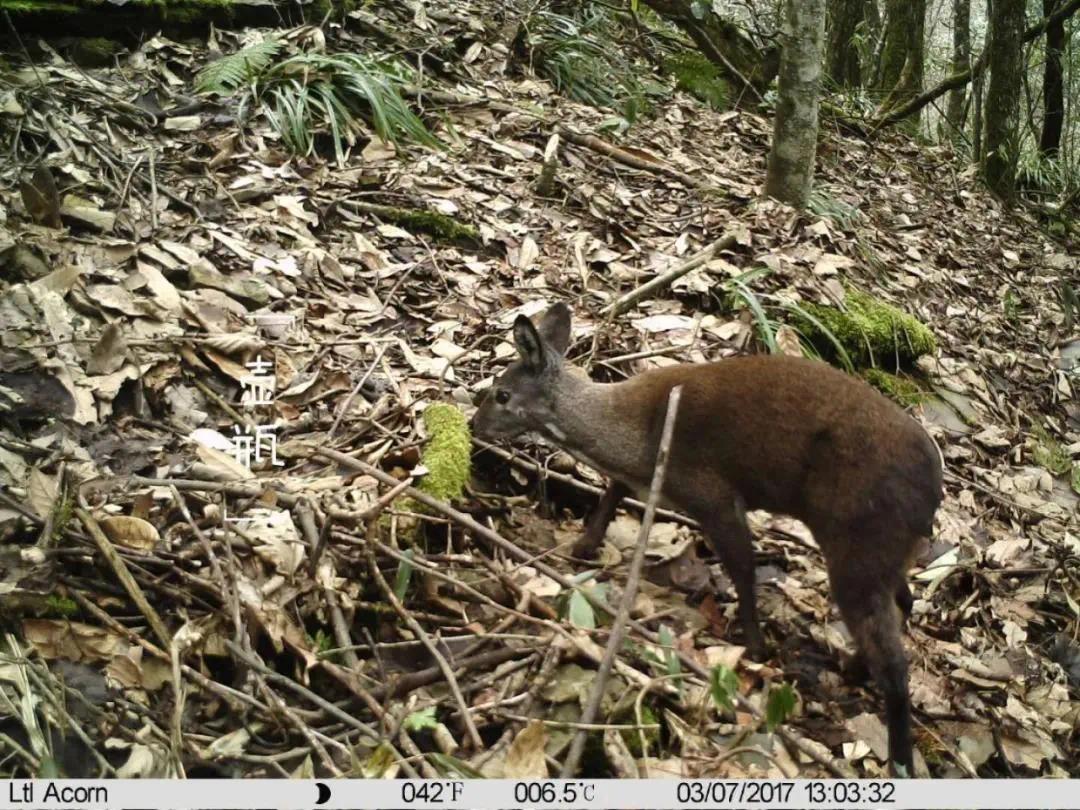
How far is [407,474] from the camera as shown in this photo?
4469mm

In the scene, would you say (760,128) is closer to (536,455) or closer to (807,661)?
(536,455)

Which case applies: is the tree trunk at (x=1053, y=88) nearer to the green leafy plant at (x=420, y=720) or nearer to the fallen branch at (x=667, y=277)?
the fallen branch at (x=667, y=277)

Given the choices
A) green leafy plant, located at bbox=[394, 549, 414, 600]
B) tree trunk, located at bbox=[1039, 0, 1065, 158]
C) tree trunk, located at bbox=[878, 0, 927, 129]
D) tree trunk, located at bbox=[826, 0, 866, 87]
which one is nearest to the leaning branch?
tree trunk, located at bbox=[1039, 0, 1065, 158]

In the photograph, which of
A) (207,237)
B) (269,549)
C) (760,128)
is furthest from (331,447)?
(760,128)

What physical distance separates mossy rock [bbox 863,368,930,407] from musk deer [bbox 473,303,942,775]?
6.85 feet

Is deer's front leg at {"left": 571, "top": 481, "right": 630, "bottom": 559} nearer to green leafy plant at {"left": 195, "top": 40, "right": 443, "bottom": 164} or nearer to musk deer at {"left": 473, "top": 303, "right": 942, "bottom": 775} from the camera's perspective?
musk deer at {"left": 473, "top": 303, "right": 942, "bottom": 775}

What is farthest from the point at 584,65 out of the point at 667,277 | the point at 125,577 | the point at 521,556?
the point at 125,577

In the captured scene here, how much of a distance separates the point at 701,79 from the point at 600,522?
771 centimetres

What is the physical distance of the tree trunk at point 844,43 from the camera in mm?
15109

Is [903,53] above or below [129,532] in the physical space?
above

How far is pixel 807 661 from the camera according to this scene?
4402 millimetres

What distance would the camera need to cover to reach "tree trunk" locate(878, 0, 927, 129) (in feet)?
48.3

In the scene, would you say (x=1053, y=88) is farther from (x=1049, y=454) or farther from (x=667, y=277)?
(x=667, y=277)

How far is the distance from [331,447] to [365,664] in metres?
1.25
